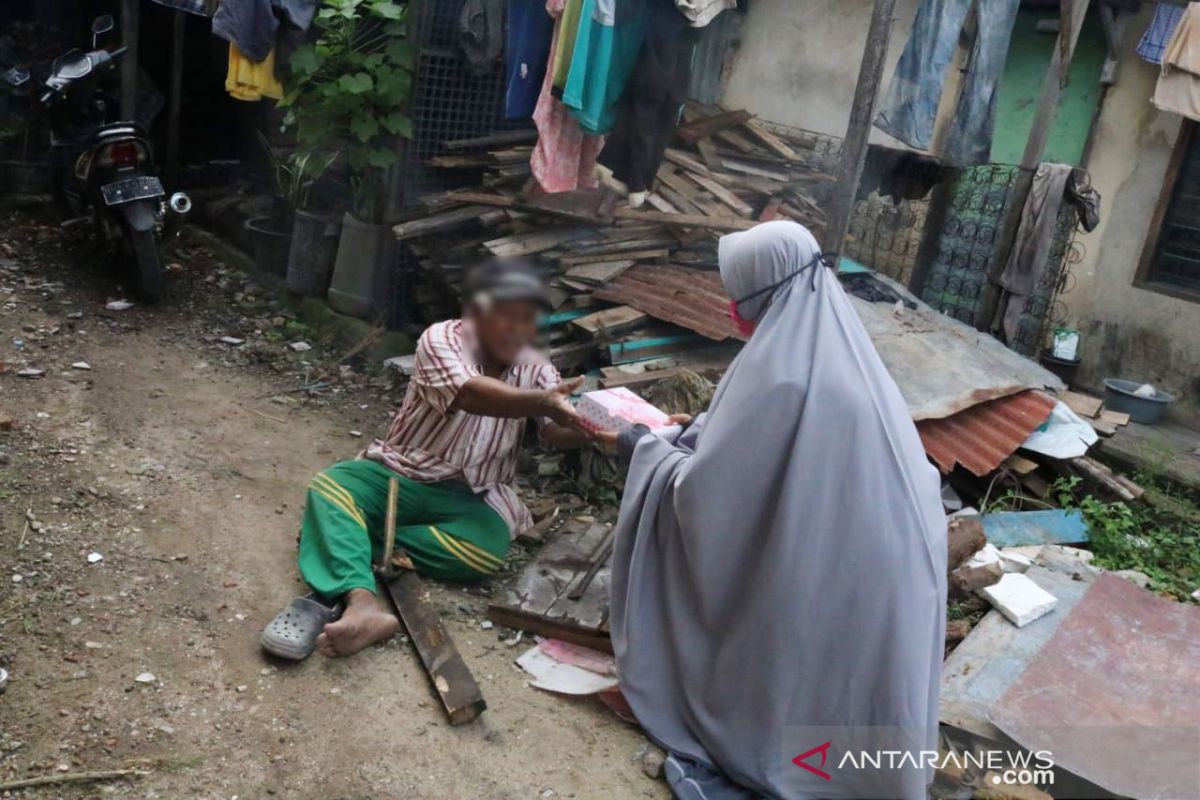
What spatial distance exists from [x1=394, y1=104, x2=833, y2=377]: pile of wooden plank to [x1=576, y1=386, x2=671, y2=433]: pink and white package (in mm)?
1406

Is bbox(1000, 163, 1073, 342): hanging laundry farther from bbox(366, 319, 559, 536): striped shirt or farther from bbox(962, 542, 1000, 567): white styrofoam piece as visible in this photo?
bbox(366, 319, 559, 536): striped shirt

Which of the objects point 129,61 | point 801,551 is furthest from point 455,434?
point 129,61

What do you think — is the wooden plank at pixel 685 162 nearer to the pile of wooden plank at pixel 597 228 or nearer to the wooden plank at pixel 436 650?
the pile of wooden plank at pixel 597 228

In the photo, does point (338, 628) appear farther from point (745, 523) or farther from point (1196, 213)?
point (1196, 213)

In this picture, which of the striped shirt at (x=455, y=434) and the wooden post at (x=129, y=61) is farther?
the wooden post at (x=129, y=61)

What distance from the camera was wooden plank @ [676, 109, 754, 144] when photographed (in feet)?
23.7

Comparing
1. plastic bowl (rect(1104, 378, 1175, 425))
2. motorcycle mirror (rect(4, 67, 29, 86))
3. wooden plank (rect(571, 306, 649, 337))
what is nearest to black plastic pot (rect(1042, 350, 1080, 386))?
plastic bowl (rect(1104, 378, 1175, 425))

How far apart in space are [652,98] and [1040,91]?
14.6 ft

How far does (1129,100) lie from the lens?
26.2 ft

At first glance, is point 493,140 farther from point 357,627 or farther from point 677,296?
point 357,627

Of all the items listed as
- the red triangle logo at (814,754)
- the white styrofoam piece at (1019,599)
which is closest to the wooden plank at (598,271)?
the white styrofoam piece at (1019,599)

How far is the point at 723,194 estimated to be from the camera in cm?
664

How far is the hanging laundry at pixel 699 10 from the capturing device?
5.38 meters

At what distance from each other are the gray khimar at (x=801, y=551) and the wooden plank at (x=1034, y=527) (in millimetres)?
2170
